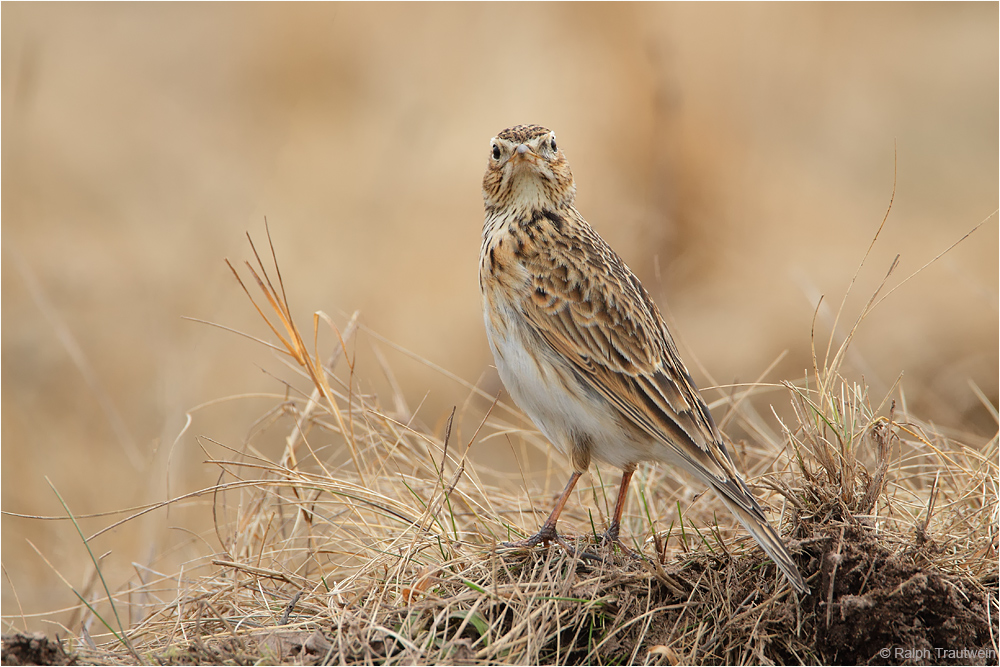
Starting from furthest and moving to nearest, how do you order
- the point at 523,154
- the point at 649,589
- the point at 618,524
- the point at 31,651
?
the point at 523,154, the point at 618,524, the point at 649,589, the point at 31,651

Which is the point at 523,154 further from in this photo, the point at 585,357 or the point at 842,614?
the point at 842,614

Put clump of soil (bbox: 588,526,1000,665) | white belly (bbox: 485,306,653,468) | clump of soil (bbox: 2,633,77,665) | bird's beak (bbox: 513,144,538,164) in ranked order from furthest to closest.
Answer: bird's beak (bbox: 513,144,538,164) < white belly (bbox: 485,306,653,468) < clump of soil (bbox: 588,526,1000,665) < clump of soil (bbox: 2,633,77,665)

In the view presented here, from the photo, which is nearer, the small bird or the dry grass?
the dry grass

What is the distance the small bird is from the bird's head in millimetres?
14

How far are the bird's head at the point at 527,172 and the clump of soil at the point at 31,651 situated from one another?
2513 millimetres

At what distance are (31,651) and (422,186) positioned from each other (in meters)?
9.06

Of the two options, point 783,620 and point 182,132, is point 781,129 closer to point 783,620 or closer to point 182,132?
point 182,132

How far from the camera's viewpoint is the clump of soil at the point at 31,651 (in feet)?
8.46

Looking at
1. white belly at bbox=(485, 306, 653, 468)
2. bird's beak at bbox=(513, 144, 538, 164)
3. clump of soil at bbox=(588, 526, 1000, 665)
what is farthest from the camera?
bird's beak at bbox=(513, 144, 538, 164)

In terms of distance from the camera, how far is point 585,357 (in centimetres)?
344

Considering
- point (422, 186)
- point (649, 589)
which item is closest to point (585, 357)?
point (649, 589)

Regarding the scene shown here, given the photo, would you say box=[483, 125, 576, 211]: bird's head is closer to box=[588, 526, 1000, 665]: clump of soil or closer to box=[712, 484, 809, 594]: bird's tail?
box=[712, 484, 809, 594]: bird's tail

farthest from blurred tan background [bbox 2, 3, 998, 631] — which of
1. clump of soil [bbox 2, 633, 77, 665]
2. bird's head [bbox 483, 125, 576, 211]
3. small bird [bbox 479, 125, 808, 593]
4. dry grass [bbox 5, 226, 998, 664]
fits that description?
clump of soil [bbox 2, 633, 77, 665]

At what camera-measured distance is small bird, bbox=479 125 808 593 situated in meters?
3.30
